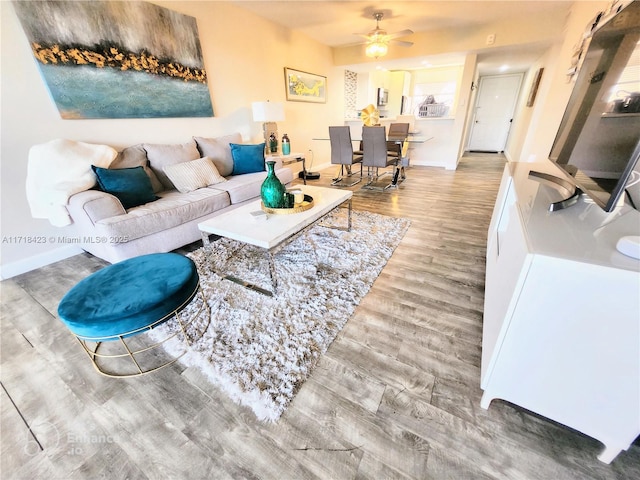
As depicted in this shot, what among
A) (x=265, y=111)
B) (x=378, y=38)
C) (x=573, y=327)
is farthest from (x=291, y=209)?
(x=378, y=38)

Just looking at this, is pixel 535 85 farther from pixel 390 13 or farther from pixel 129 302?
pixel 129 302

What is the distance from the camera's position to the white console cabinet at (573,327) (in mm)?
690

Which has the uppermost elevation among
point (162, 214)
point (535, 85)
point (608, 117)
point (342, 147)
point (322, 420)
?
point (535, 85)

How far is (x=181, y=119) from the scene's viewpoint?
296 cm

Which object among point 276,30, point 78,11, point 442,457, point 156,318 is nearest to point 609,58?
point 442,457

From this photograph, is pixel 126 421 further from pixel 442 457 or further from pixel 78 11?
pixel 78 11

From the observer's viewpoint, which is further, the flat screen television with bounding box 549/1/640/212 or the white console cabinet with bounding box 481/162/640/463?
the flat screen television with bounding box 549/1/640/212

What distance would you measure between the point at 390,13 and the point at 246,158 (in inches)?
118

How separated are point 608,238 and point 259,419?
1407 mm

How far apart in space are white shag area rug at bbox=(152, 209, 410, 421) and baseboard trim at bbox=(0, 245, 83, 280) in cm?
121

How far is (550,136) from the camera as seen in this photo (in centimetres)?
344

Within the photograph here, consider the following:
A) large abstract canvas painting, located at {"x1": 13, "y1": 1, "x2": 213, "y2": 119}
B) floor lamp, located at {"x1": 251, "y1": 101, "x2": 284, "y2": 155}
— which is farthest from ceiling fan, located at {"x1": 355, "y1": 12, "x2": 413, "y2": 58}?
large abstract canvas painting, located at {"x1": 13, "y1": 1, "x2": 213, "y2": 119}

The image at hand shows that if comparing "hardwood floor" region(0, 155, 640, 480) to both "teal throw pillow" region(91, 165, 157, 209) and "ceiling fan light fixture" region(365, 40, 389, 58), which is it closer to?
"teal throw pillow" region(91, 165, 157, 209)

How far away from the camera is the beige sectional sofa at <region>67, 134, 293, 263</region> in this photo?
188 centimetres
